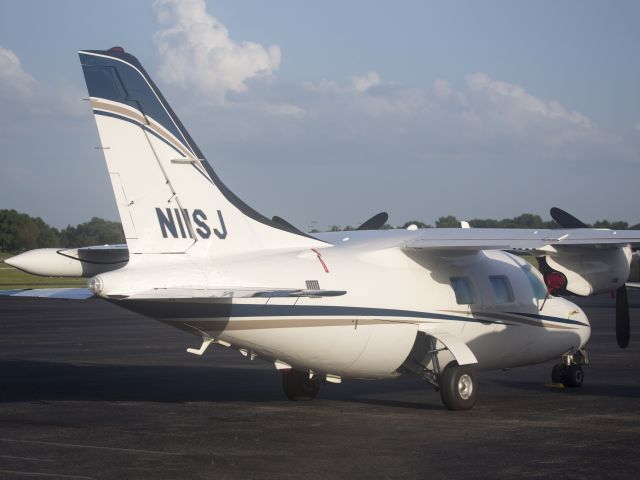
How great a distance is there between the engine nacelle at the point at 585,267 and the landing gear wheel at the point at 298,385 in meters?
4.93

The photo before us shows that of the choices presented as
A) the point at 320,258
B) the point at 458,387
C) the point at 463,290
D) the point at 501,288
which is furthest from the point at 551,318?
the point at 320,258

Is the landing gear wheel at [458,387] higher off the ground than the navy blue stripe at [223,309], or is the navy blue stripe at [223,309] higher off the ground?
the navy blue stripe at [223,309]

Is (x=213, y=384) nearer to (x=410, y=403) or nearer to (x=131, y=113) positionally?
(x=410, y=403)

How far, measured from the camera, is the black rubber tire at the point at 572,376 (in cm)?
2019

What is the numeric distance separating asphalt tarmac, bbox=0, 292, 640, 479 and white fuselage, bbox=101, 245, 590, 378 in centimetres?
102

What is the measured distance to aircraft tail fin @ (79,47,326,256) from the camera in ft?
50.0

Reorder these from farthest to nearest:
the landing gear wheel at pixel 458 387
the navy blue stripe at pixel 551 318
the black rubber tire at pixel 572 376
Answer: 1. the black rubber tire at pixel 572 376
2. the navy blue stripe at pixel 551 318
3. the landing gear wheel at pixel 458 387

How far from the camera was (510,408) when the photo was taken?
1761 centimetres

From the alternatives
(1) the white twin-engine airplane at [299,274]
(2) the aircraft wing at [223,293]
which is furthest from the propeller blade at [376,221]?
(2) the aircraft wing at [223,293]

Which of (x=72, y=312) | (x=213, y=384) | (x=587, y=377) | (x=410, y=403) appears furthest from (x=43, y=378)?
(x=72, y=312)

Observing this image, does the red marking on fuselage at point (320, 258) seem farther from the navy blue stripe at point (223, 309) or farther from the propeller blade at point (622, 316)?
the propeller blade at point (622, 316)

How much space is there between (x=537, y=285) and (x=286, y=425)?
265 inches

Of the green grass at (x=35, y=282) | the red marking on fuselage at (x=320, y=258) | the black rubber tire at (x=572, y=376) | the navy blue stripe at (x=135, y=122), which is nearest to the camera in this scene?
the navy blue stripe at (x=135, y=122)

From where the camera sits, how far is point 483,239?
17141mm
